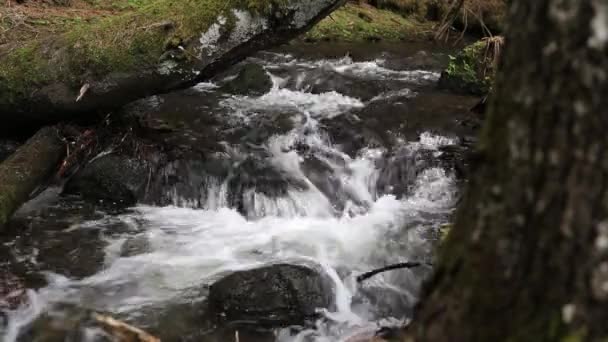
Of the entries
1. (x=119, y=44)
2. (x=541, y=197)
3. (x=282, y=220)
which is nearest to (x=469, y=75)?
(x=282, y=220)

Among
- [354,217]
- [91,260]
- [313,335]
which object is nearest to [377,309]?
[313,335]

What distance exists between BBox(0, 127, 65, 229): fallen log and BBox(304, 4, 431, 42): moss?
Answer: 880 centimetres

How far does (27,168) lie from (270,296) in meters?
2.98

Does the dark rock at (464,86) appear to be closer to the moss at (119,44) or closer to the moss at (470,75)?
the moss at (470,75)

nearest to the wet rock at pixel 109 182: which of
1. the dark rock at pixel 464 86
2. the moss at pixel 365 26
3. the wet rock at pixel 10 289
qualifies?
the wet rock at pixel 10 289

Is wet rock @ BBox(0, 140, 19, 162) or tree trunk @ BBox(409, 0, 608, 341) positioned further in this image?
wet rock @ BBox(0, 140, 19, 162)

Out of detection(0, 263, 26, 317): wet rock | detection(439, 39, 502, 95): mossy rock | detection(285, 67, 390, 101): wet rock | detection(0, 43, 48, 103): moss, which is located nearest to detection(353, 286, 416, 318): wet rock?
detection(0, 263, 26, 317): wet rock

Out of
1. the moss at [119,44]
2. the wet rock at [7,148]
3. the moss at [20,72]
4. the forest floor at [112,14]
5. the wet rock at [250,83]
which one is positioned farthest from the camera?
the wet rock at [250,83]

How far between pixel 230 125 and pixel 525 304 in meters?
7.30

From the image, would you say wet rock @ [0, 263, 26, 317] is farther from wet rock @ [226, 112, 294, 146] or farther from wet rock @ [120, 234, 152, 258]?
wet rock @ [226, 112, 294, 146]

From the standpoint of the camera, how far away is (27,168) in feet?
18.6

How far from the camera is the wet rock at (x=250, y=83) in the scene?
396 inches

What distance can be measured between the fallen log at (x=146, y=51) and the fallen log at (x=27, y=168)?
0.36 metres

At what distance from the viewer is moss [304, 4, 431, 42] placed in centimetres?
1443
